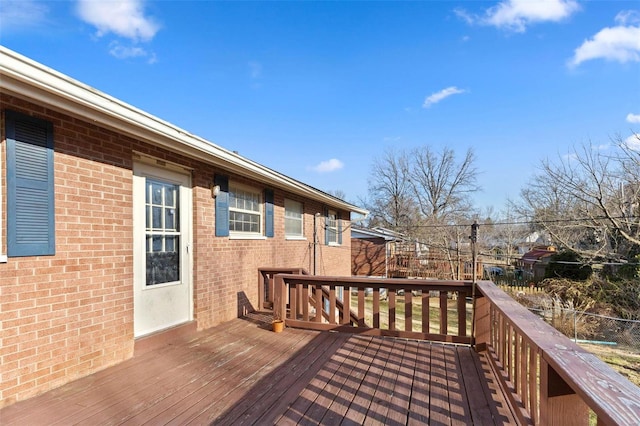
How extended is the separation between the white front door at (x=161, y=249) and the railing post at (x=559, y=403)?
344 cm

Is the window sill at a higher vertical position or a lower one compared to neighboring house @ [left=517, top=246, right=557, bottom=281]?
higher

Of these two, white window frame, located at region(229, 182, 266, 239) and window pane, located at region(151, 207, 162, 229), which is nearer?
window pane, located at region(151, 207, 162, 229)

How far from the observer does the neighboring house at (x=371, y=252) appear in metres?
17.3

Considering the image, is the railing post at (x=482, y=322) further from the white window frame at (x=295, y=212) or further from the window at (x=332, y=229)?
the window at (x=332, y=229)

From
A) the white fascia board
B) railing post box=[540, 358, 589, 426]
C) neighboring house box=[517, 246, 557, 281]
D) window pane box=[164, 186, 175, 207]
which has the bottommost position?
neighboring house box=[517, 246, 557, 281]

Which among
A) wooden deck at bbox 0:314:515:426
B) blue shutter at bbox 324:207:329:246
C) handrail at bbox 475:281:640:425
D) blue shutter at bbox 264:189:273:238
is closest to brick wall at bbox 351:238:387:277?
blue shutter at bbox 324:207:329:246

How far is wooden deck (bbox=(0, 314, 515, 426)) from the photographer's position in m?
2.19

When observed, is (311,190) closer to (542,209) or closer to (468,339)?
(468,339)

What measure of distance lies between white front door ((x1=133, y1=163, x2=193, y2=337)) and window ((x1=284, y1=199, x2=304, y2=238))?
10.1ft

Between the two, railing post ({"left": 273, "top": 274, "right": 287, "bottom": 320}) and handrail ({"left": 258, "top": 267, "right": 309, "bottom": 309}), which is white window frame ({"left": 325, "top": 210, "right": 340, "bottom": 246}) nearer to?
handrail ({"left": 258, "top": 267, "right": 309, "bottom": 309})

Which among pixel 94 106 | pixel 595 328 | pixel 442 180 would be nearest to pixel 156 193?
pixel 94 106

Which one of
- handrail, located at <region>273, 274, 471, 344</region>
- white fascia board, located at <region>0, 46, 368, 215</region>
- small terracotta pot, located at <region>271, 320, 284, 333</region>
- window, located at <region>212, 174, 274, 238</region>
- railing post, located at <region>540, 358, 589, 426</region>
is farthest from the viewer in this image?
window, located at <region>212, 174, 274, 238</region>

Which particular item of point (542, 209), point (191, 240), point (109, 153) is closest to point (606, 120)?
point (542, 209)

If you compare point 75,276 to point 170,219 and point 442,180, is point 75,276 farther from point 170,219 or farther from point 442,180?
point 442,180
